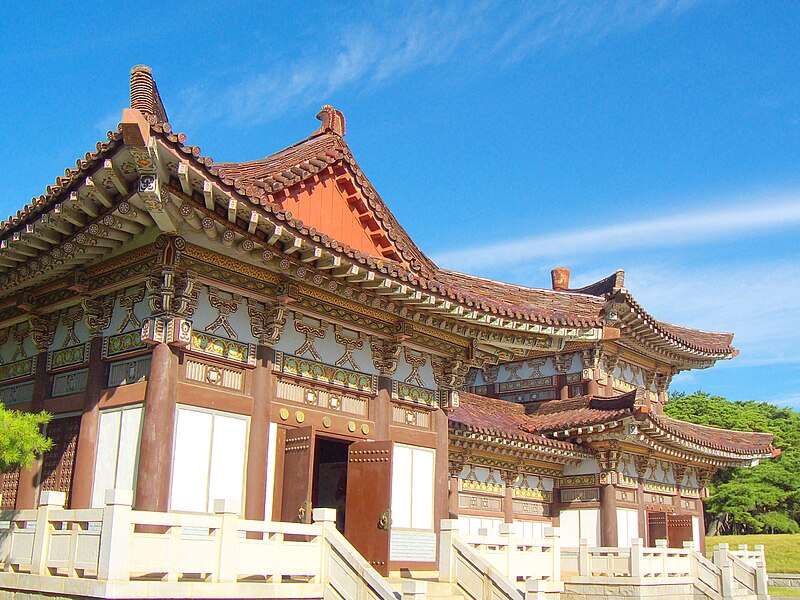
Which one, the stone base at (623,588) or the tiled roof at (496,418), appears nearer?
the stone base at (623,588)

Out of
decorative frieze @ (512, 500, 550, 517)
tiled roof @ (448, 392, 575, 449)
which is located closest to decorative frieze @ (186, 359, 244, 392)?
tiled roof @ (448, 392, 575, 449)

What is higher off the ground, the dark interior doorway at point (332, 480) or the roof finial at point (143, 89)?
the roof finial at point (143, 89)

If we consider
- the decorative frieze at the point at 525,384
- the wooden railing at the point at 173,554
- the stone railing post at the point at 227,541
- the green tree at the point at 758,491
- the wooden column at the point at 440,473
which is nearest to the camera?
the wooden railing at the point at 173,554

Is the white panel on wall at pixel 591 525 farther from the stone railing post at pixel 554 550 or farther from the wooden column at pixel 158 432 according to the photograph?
the wooden column at pixel 158 432

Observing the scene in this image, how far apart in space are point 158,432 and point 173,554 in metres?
2.36

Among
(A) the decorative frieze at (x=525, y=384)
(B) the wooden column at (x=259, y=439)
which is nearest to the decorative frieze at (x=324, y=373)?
(B) the wooden column at (x=259, y=439)

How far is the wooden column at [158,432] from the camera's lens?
1197 centimetres

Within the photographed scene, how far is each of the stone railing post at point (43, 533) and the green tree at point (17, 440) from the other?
0.60m

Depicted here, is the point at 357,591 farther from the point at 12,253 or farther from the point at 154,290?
the point at 12,253

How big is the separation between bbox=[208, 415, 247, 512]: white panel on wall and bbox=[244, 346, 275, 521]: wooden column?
13cm

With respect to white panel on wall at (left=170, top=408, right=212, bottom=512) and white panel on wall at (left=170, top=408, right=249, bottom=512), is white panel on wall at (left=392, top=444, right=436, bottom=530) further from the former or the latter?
white panel on wall at (left=170, top=408, right=212, bottom=512)

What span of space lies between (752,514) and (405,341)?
43734mm

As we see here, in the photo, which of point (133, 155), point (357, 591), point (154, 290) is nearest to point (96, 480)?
point (154, 290)

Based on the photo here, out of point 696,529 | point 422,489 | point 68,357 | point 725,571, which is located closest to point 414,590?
point 422,489
